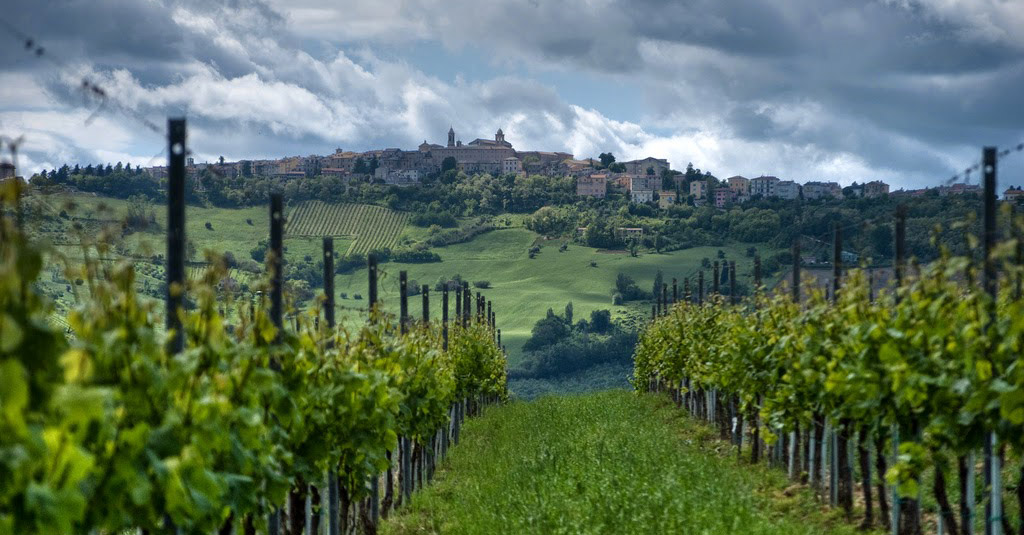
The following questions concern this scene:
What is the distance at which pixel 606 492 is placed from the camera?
14.3m

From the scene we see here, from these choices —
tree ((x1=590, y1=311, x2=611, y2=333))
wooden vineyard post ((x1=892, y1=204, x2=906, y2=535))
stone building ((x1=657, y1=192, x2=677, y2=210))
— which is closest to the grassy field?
tree ((x1=590, y1=311, x2=611, y2=333))

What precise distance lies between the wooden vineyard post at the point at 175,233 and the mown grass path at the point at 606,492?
6.60 m

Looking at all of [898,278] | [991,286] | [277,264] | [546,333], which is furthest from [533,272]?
[277,264]

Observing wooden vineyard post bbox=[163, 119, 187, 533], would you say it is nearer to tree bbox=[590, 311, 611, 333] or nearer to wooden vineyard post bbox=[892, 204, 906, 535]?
wooden vineyard post bbox=[892, 204, 906, 535]

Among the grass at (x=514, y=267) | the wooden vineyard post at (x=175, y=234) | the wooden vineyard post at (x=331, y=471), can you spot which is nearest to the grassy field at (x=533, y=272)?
the grass at (x=514, y=267)

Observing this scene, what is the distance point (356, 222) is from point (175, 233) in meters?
136

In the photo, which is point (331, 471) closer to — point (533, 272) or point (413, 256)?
point (413, 256)

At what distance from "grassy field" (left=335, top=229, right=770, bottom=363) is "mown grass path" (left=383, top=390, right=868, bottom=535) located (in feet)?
237

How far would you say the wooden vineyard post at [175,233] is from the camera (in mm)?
6230

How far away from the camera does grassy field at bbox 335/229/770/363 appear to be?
10738 centimetres

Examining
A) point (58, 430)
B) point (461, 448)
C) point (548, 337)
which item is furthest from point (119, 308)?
point (548, 337)

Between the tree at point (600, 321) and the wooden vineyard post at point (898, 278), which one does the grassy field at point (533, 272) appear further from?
the wooden vineyard post at point (898, 278)

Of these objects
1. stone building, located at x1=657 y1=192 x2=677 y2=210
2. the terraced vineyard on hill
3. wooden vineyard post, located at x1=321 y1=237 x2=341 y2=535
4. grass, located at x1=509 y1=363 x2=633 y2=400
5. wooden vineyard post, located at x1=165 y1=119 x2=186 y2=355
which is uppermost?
stone building, located at x1=657 y1=192 x2=677 y2=210

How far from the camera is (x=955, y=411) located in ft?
29.0
